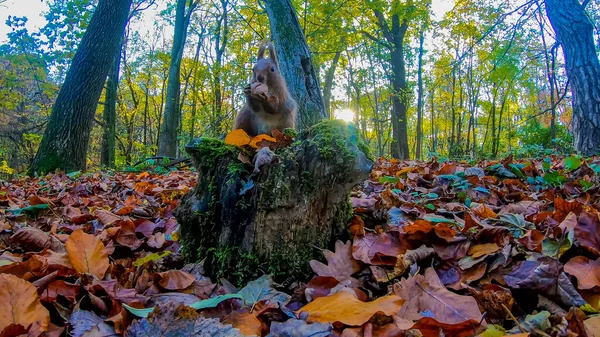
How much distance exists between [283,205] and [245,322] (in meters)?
0.50

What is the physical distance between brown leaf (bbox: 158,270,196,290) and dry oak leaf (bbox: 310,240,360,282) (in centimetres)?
46

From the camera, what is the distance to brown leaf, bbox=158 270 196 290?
4.35 ft

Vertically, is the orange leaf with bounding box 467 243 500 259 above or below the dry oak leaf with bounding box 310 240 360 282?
above

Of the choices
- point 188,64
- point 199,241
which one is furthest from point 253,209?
point 188,64

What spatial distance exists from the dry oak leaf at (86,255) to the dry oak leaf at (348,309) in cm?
85

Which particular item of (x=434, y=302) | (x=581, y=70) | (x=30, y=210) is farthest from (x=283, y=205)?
(x=581, y=70)

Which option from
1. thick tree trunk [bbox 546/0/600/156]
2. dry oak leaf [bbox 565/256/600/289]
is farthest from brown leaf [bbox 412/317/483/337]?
thick tree trunk [bbox 546/0/600/156]

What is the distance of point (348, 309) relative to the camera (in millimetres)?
1027

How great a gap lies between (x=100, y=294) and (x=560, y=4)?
20.0 ft

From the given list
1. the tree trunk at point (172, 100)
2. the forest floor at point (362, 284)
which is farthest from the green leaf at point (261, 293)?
the tree trunk at point (172, 100)

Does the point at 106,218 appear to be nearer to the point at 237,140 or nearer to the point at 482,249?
the point at 237,140

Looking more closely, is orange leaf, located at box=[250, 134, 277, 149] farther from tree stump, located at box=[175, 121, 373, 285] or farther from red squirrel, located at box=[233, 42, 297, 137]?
red squirrel, located at box=[233, 42, 297, 137]

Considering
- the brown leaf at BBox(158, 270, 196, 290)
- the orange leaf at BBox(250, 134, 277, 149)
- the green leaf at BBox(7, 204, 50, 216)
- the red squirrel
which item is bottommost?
the brown leaf at BBox(158, 270, 196, 290)

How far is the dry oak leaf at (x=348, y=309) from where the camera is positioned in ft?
3.24
